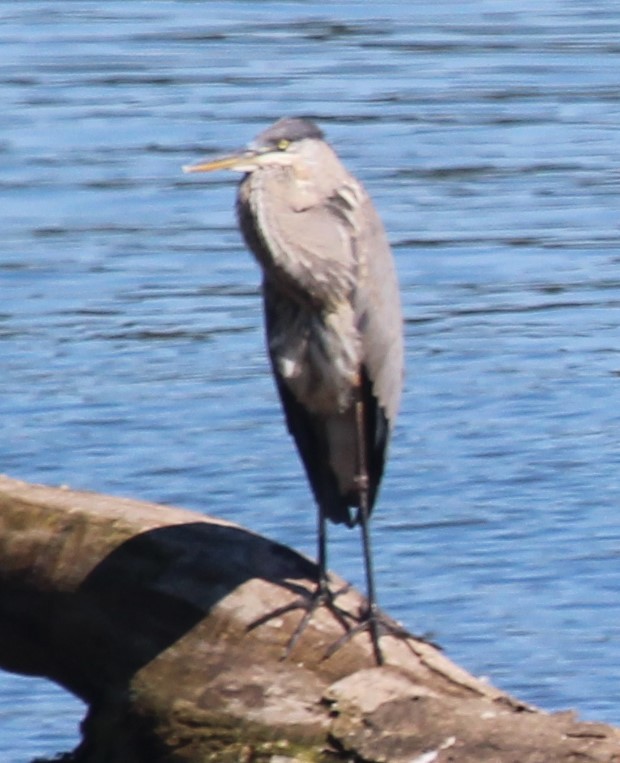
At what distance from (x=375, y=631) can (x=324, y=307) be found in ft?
2.85

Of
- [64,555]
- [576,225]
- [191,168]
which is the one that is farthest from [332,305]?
[576,225]

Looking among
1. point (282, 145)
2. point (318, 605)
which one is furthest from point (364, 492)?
point (282, 145)

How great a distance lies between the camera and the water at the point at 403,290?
8.02 m

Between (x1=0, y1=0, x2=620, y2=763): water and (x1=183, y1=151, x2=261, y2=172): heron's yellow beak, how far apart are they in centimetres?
189

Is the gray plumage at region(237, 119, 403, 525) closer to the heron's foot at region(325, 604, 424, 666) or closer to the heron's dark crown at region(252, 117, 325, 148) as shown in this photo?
the heron's dark crown at region(252, 117, 325, 148)

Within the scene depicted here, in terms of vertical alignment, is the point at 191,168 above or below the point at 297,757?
above

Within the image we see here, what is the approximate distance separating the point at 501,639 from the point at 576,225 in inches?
188

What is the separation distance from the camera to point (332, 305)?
19.8 feet

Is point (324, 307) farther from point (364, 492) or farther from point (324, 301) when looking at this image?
point (364, 492)

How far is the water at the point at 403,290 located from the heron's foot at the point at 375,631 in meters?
1.28

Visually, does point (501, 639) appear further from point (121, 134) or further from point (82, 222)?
point (121, 134)

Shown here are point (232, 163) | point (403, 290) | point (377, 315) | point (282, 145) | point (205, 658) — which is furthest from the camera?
point (403, 290)

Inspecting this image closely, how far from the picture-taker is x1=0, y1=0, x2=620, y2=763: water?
802 centimetres

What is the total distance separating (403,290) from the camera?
35.8 feet
